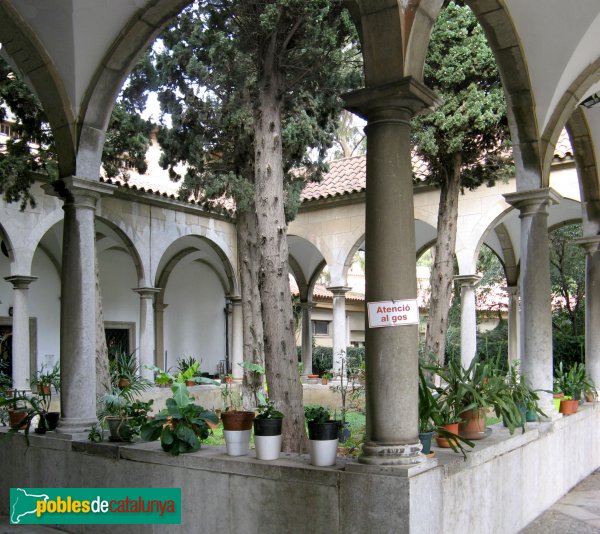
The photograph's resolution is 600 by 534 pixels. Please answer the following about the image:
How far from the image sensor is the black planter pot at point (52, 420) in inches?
204

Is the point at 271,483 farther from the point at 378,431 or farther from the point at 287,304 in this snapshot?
the point at 287,304

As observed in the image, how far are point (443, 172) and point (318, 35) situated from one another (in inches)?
117

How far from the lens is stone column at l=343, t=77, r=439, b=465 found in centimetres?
335

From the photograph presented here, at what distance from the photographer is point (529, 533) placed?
4.69 m

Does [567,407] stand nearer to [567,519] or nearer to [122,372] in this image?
[567,519]

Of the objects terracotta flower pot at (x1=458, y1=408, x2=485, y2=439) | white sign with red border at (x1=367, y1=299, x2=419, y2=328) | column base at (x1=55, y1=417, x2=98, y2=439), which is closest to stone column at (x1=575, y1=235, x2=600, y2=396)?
terracotta flower pot at (x1=458, y1=408, x2=485, y2=439)

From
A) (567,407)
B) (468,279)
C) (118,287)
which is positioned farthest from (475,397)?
(118,287)

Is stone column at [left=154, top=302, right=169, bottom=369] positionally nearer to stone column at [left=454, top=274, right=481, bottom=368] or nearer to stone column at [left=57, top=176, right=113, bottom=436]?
stone column at [left=454, top=274, right=481, bottom=368]

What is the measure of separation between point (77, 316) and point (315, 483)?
2506mm

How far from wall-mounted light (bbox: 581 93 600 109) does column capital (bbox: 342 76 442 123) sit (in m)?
4.18

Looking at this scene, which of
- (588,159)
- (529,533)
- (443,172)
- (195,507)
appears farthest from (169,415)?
(443,172)

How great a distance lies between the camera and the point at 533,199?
19.0 ft

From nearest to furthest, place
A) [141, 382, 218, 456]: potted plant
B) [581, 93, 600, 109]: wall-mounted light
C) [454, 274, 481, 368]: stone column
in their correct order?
[141, 382, 218, 456]: potted plant, [581, 93, 600, 109]: wall-mounted light, [454, 274, 481, 368]: stone column

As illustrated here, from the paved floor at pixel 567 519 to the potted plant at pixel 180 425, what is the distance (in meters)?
0.90
